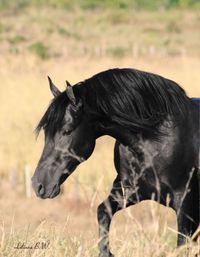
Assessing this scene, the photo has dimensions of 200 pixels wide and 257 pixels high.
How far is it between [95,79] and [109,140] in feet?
28.4

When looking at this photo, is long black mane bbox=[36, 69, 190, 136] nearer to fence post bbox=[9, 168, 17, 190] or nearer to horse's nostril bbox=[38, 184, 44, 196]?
horse's nostril bbox=[38, 184, 44, 196]

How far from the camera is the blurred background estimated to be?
19.2 feet

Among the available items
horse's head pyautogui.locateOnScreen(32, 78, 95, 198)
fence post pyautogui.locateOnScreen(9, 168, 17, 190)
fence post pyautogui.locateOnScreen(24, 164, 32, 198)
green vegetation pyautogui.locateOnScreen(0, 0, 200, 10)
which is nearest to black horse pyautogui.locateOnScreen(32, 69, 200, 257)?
horse's head pyautogui.locateOnScreen(32, 78, 95, 198)

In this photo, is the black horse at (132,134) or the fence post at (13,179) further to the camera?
the fence post at (13,179)

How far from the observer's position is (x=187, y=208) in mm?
6043

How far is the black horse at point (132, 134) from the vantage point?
5.77m

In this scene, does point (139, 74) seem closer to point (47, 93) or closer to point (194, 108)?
point (194, 108)

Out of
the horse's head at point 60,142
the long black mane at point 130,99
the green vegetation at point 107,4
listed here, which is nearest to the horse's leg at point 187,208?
the long black mane at point 130,99

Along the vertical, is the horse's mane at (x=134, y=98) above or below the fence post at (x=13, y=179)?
above

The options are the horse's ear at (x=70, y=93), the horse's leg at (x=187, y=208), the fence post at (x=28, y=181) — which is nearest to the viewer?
the horse's ear at (x=70, y=93)

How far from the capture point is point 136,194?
5848 mm

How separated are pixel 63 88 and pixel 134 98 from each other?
40.1 feet

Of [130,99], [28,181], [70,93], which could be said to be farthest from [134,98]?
[28,181]

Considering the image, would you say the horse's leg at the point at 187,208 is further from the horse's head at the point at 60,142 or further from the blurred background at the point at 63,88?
the horse's head at the point at 60,142
